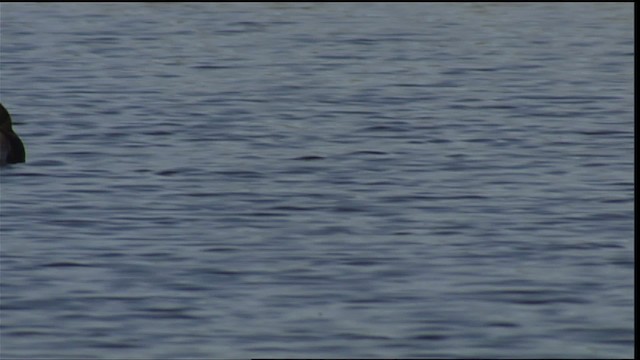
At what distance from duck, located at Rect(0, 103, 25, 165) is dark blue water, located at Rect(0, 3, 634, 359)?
18cm

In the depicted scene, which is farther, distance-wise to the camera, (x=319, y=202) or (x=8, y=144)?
(x=8, y=144)

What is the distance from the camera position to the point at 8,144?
2038cm

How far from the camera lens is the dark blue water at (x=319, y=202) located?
506 inches

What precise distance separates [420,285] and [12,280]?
2.84m

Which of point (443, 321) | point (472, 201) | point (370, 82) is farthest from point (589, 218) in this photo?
point (370, 82)

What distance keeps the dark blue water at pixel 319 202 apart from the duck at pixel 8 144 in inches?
7.2

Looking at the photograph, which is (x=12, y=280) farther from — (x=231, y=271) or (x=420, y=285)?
(x=420, y=285)

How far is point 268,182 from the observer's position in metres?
19.3

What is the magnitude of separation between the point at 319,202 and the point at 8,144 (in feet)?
12.7

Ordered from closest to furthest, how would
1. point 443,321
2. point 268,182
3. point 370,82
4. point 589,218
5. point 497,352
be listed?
point 497,352
point 443,321
point 589,218
point 268,182
point 370,82

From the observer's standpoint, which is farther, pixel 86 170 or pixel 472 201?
pixel 86 170

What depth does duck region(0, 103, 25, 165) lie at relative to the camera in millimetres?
20391

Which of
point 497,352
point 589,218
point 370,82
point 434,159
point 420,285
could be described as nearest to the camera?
Result: point 497,352

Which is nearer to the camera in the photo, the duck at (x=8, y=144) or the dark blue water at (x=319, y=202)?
the dark blue water at (x=319, y=202)
